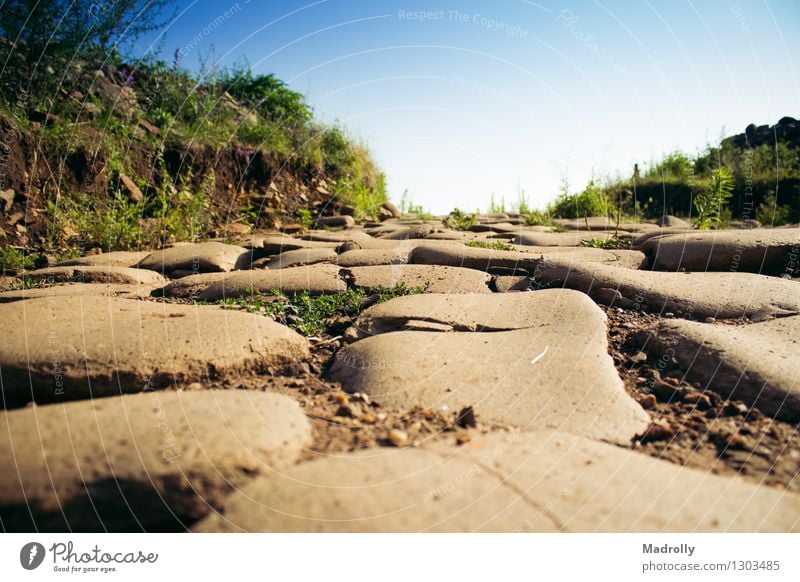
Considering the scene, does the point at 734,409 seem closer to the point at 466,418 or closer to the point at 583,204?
the point at 466,418

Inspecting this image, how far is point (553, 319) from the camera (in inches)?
76.3

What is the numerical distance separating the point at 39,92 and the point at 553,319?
4691mm

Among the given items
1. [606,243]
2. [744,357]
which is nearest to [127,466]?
[744,357]

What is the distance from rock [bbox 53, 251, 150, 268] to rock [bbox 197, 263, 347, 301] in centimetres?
96

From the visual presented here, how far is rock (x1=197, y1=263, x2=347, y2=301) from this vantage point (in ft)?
8.38

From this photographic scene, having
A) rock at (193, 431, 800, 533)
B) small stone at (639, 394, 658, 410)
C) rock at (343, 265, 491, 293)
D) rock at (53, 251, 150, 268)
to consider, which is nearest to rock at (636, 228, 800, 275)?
rock at (343, 265, 491, 293)

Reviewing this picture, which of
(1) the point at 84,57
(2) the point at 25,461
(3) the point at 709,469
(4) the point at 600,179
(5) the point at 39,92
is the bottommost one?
(3) the point at 709,469

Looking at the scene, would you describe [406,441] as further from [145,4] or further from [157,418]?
[145,4]

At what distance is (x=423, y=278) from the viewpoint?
2.71 m

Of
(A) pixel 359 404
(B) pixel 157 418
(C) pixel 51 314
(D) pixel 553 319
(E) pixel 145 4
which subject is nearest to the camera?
(B) pixel 157 418

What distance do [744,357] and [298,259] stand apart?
2.49 m

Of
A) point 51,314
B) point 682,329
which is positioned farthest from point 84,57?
point 682,329

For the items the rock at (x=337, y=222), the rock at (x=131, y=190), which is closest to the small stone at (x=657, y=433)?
the rock at (x=131, y=190)

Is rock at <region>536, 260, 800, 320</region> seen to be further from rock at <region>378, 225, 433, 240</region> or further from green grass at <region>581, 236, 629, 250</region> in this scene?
rock at <region>378, 225, 433, 240</region>
